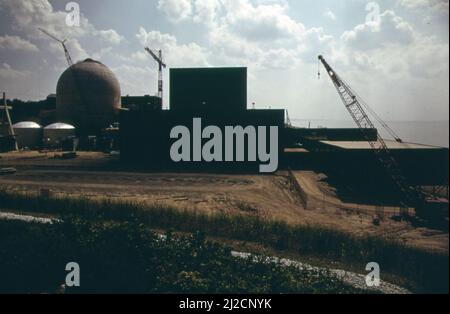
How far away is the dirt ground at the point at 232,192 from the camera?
92.4 ft

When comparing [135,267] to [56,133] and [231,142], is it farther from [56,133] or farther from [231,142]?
[56,133]

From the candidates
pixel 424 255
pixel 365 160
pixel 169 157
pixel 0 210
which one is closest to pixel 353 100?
pixel 365 160

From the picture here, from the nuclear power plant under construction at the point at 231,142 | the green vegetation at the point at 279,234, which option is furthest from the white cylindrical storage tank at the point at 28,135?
the green vegetation at the point at 279,234

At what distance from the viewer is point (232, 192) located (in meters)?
35.2

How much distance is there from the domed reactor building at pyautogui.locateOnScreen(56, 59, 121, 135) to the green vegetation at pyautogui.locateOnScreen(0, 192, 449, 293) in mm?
44259

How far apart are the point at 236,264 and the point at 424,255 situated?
12.8 metres

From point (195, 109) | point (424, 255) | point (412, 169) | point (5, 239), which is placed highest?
point (195, 109)

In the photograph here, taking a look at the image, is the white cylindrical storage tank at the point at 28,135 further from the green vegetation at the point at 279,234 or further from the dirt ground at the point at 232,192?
the green vegetation at the point at 279,234

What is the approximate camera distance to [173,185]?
37.6 metres

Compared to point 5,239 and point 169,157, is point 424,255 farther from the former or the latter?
point 169,157

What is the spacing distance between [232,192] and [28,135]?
57.1 meters

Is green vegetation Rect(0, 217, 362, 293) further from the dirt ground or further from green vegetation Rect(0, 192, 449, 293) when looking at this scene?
the dirt ground

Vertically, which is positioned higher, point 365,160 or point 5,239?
point 365,160

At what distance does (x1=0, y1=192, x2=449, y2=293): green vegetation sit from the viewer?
1881 cm
